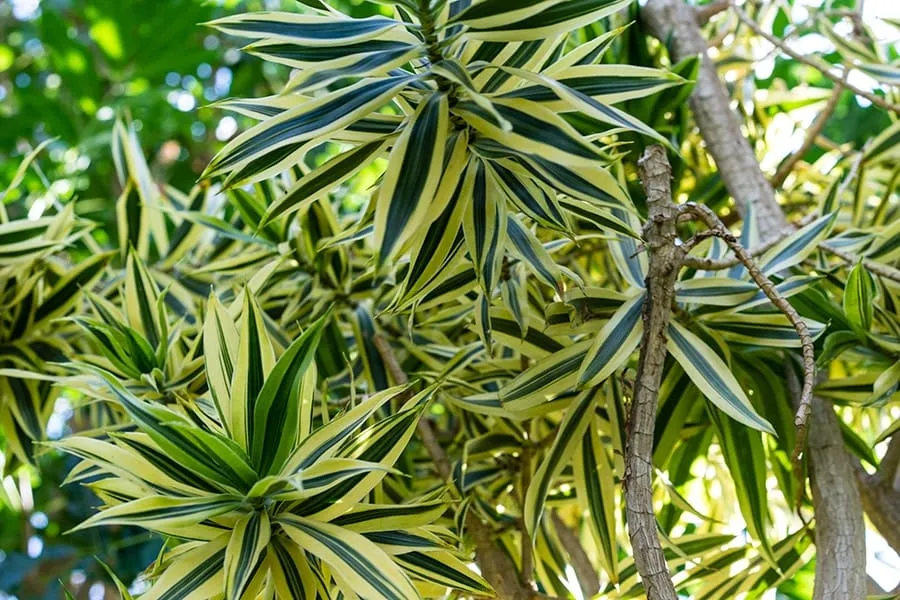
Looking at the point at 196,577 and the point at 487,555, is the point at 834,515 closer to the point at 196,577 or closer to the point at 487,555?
the point at 487,555

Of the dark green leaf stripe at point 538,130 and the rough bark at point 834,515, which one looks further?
the rough bark at point 834,515

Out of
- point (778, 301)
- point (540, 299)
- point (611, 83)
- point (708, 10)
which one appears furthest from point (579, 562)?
A: point (708, 10)

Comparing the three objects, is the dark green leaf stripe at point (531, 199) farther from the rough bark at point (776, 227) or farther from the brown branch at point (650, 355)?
the rough bark at point (776, 227)

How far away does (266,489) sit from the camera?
500 millimetres

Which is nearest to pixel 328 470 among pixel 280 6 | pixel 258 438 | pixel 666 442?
pixel 258 438

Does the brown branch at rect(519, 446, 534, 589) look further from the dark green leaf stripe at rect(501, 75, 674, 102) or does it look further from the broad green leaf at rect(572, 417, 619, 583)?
the dark green leaf stripe at rect(501, 75, 674, 102)

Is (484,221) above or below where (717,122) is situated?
below

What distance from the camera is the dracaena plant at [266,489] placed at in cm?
50

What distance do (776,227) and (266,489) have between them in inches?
23.4

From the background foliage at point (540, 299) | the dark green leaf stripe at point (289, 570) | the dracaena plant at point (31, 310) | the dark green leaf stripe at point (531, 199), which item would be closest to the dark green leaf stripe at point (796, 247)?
the background foliage at point (540, 299)

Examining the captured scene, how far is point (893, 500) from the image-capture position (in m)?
0.75

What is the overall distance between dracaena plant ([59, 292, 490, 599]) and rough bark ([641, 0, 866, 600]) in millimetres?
269

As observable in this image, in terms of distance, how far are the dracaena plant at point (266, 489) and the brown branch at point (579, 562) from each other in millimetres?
319

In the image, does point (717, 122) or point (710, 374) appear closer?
point (710, 374)
